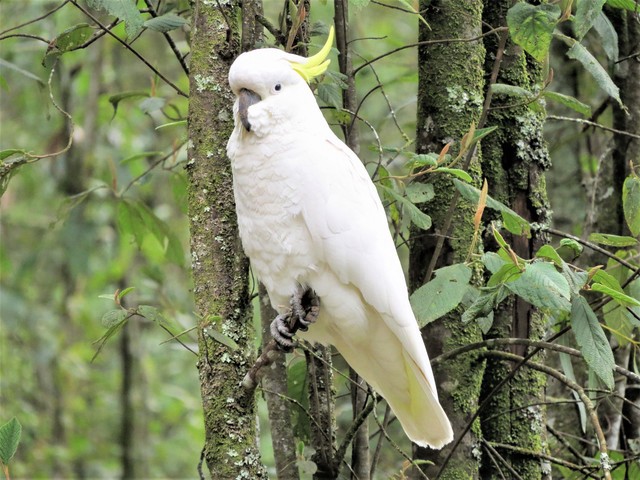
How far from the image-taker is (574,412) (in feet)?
10.5

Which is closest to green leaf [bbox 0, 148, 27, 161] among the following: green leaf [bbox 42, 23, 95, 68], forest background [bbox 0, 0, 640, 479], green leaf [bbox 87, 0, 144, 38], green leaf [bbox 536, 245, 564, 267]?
forest background [bbox 0, 0, 640, 479]

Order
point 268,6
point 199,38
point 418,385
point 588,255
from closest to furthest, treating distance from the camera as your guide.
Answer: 1. point 199,38
2. point 418,385
3. point 588,255
4. point 268,6

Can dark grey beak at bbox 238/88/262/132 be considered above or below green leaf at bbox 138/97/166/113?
above

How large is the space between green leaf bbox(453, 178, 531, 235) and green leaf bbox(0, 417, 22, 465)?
48.3 inches

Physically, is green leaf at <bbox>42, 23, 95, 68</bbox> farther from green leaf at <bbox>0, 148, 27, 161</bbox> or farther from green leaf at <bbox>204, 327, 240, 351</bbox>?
green leaf at <bbox>204, 327, 240, 351</bbox>

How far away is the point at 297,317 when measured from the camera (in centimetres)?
220

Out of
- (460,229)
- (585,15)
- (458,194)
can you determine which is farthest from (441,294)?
(585,15)

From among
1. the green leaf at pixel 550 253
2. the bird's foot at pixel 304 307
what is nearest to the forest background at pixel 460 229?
the green leaf at pixel 550 253

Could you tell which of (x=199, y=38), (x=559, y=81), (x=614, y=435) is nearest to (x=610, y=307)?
(x=614, y=435)

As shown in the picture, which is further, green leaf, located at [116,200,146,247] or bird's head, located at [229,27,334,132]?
green leaf, located at [116,200,146,247]

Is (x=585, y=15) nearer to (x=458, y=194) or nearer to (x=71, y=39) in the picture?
(x=458, y=194)

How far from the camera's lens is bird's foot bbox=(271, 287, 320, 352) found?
2.14 m

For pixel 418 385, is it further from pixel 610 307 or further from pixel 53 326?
pixel 53 326

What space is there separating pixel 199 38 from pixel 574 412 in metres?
2.10
